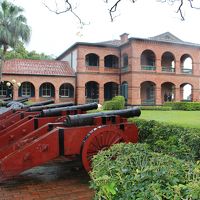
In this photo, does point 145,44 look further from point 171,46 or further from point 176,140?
point 176,140

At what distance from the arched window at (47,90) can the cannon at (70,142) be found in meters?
23.9

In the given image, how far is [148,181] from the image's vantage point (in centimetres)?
221

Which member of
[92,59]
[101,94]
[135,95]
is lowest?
[135,95]

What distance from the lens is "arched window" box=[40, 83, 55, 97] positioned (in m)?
28.9

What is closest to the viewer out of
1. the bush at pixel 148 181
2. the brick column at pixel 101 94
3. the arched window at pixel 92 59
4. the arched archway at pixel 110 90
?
the bush at pixel 148 181

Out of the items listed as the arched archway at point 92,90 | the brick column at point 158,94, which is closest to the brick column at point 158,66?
the brick column at point 158,94

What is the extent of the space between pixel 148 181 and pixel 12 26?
25344 millimetres

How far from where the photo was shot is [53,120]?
6598 mm

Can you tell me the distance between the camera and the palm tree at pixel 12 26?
25122 mm

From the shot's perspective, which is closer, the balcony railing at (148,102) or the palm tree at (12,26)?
the palm tree at (12,26)

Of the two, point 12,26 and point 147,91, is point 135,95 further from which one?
point 12,26

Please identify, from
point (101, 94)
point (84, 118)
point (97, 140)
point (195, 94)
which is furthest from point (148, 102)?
point (97, 140)

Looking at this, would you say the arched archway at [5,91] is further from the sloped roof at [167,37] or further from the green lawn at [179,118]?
the green lawn at [179,118]

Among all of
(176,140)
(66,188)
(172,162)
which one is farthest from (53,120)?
(172,162)
